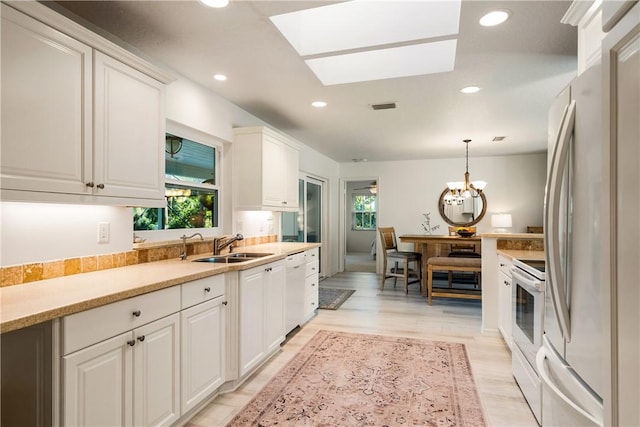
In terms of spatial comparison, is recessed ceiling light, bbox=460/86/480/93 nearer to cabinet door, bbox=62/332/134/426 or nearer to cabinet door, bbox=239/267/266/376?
cabinet door, bbox=239/267/266/376

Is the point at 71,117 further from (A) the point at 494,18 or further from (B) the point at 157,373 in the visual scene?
(A) the point at 494,18

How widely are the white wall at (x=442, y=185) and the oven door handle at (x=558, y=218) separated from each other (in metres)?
6.06

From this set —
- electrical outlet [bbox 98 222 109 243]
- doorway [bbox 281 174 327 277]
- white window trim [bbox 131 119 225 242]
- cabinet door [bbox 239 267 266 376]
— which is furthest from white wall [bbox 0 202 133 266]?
doorway [bbox 281 174 327 277]

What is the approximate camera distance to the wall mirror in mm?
6902

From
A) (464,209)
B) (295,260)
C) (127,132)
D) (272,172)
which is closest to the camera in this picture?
(127,132)

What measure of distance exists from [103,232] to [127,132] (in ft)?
2.17

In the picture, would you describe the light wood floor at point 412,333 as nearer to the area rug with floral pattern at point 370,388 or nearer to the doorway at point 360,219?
the area rug with floral pattern at point 370,388

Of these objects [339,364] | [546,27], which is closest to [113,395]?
[339,364]

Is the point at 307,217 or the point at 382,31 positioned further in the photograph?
the point at 307,217

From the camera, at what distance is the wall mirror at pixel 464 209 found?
6902 mm

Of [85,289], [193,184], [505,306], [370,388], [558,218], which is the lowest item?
[370,388]

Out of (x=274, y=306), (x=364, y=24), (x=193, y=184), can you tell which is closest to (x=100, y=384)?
(x=274, y=306)

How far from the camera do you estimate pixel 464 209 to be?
22.9ft

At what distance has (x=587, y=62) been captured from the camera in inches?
69.2
